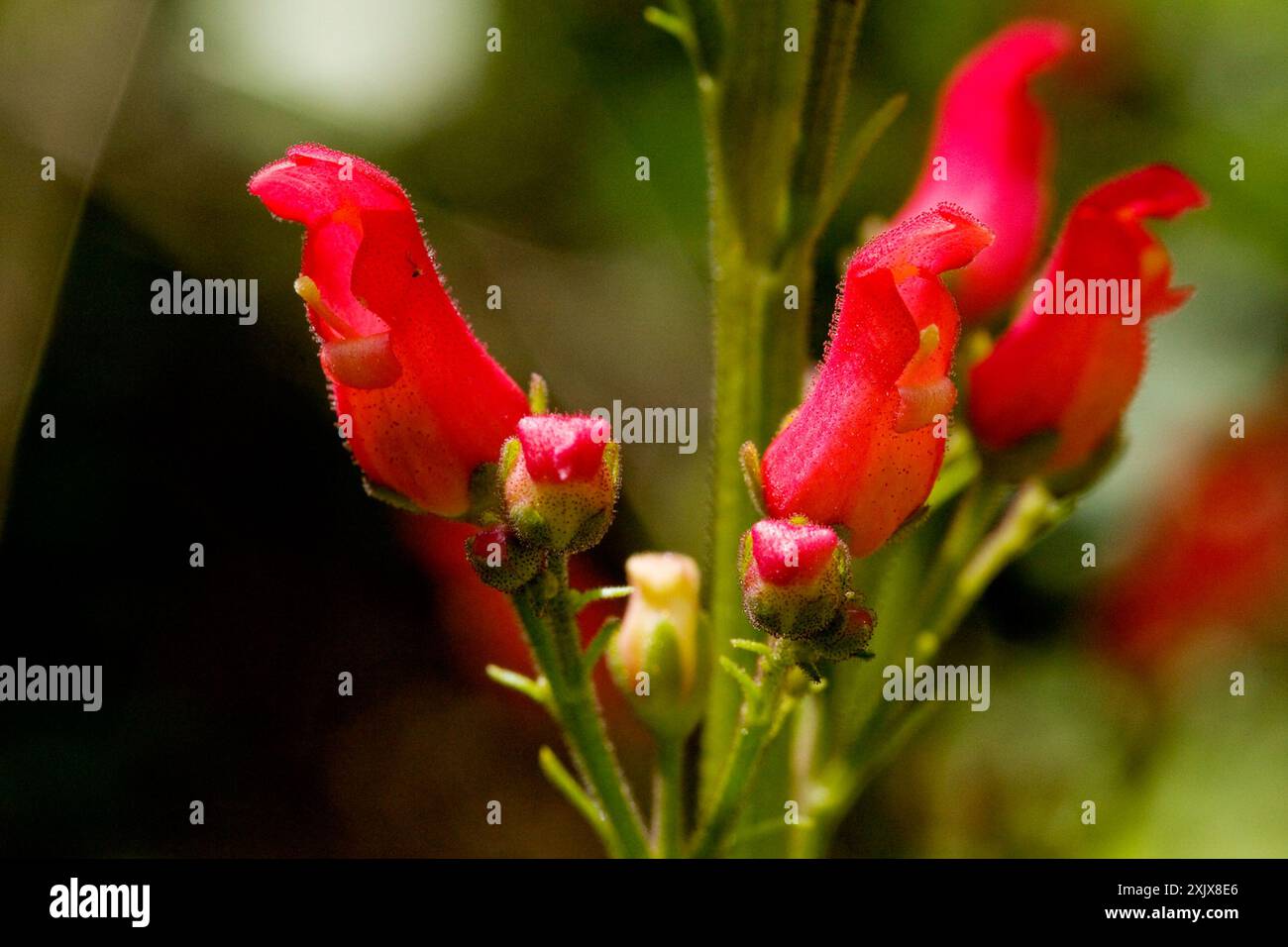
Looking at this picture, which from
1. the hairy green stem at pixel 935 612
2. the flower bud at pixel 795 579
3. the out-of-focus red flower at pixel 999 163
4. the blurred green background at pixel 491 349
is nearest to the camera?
the flower bud at pixel 795 579

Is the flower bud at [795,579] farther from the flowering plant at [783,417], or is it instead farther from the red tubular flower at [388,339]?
the red tubular flower at [388,339]

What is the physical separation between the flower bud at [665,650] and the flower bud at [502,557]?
10.0 inches

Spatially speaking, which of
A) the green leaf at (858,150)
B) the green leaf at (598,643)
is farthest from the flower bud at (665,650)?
the green leaf at (858,150)

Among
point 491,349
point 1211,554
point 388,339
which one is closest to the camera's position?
point 388,339

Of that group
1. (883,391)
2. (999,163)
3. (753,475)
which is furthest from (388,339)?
(999,163)

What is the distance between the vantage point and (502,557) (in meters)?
1.40

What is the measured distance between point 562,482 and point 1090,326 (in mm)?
704

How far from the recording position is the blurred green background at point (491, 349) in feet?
9.41

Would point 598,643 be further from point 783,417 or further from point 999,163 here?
point 999,163

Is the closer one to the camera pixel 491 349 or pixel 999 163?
pixel 999 163

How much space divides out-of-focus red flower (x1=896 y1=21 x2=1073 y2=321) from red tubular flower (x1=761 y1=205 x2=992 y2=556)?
639 mm
